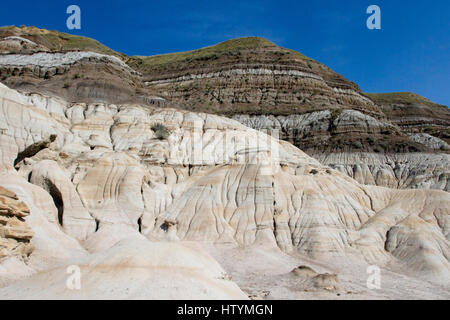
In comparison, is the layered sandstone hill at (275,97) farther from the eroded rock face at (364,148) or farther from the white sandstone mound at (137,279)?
the white sandstone mound at (137,279)

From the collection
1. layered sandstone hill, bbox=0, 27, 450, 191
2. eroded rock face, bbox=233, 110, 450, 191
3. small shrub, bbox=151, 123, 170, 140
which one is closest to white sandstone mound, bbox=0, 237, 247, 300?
small shrub, bbox=151, 123, 170, 140

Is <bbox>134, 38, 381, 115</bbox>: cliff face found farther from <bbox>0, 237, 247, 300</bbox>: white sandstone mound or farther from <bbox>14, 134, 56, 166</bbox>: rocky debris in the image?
<bbox>0, 237, 247, 300</bbox>: white sandstone mound

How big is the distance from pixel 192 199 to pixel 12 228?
1763cm

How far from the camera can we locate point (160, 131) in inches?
1854

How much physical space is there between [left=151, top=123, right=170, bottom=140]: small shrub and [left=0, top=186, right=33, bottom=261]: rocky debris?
22.5 meters

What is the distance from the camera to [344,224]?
38625 millimetres

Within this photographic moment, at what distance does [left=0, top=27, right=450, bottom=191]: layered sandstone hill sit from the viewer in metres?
66.1

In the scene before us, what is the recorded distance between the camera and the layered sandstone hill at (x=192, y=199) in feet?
109

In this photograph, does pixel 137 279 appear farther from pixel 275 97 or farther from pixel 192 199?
pixel 275 97

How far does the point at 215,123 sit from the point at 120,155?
15.1 m

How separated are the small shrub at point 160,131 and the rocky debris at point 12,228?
73.8 feet

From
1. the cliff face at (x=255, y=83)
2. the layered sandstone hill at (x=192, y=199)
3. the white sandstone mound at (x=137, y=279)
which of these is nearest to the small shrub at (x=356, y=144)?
the cliff face at (x=255, y=83)

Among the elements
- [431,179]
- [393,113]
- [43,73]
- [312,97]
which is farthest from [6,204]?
[393,113]

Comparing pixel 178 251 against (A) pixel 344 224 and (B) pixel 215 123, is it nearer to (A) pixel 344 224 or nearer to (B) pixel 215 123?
(A) pixel 344 224
